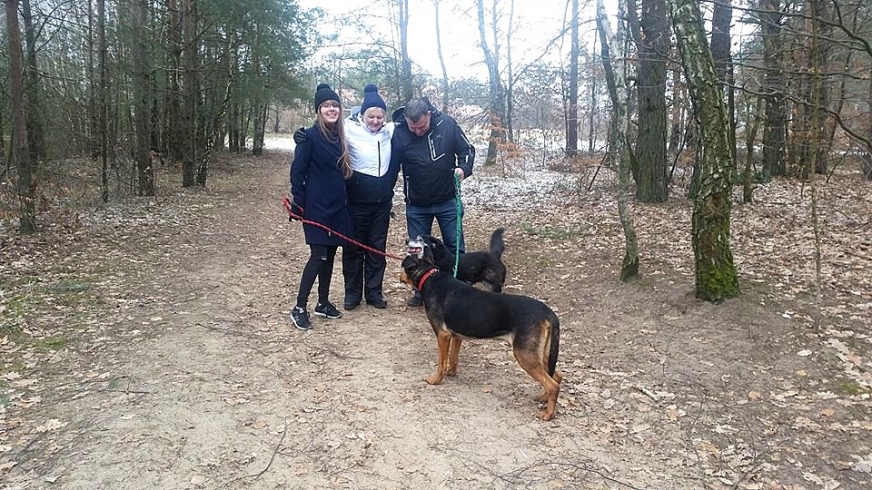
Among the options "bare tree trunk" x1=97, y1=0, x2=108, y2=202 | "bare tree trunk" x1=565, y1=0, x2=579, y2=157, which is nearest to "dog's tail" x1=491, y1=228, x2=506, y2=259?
"bare tree trunk" x1=97, y1=0, x2=108, y2=202

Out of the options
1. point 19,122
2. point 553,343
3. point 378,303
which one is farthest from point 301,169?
point 19,122

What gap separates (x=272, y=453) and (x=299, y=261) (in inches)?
222

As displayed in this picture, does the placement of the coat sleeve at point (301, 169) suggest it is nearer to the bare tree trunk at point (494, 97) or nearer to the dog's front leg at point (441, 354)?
the dog's front leg at point (441, 354)

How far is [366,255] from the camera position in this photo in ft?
21.1

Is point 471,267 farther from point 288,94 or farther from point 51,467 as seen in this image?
point 288,94

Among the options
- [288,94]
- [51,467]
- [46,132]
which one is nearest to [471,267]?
[51,467]

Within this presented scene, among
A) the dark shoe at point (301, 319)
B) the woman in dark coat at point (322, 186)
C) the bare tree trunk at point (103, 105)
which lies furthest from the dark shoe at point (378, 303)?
the bare tree trunk at point (103, 105)

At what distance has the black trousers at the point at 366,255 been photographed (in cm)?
616

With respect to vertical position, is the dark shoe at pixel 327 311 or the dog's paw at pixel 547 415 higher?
the dark shoe at pixel 327 311

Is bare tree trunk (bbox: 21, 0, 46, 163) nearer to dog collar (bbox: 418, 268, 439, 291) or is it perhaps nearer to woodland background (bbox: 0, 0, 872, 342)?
woodland background (bbox: 0, 0, 872, 342)

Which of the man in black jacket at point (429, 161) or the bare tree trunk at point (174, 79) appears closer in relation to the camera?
the man in black jacket at point (429, 161)

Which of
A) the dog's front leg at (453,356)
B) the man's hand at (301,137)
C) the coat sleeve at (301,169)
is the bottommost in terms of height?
the dog's front leg at (453,356)

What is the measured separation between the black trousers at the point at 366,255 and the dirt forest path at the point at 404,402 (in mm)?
234

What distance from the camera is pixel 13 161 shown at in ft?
31.8
